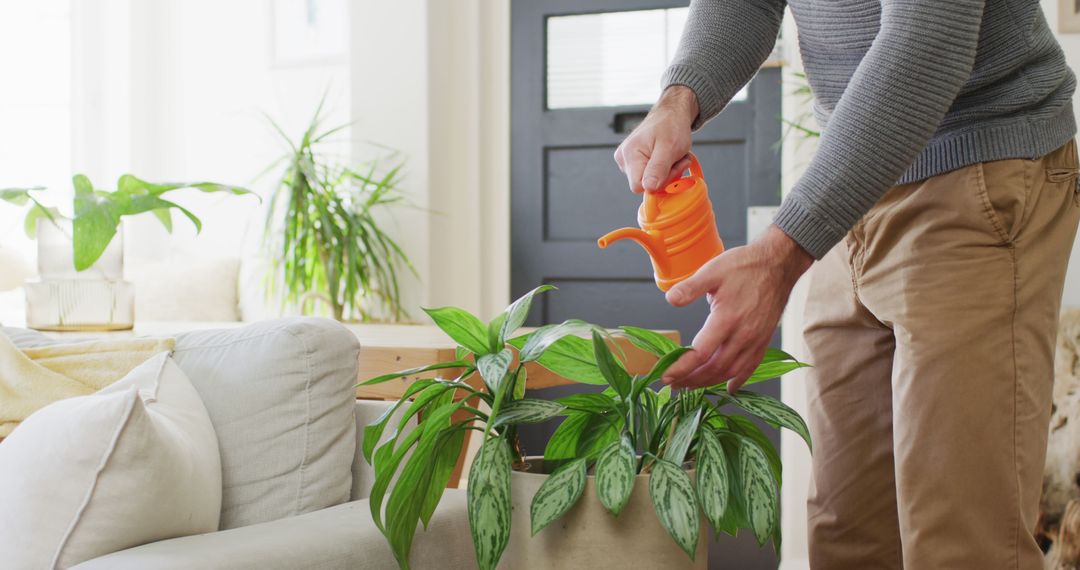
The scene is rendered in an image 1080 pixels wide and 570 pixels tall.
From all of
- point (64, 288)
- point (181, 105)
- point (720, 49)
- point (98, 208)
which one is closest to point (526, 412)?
point (720, 49)

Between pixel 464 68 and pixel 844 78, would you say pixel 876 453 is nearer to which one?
pixel 844 78

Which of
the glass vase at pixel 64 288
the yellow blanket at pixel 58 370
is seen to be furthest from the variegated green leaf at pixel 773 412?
the glass vase at pixel 64 288

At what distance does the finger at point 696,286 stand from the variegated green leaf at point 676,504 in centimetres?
15

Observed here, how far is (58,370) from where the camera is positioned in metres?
1.63

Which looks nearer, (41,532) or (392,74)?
(41,532)

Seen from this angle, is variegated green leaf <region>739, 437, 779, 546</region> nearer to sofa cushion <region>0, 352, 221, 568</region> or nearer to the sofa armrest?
the sofa armrest

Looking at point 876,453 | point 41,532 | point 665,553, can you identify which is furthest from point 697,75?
point 41,532

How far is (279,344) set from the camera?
1539 millimetres

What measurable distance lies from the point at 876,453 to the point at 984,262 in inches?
11.6

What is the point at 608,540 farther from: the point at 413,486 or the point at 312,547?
the point at 312,547

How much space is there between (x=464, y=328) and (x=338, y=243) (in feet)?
9.29

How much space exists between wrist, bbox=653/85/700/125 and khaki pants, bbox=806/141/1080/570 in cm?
24

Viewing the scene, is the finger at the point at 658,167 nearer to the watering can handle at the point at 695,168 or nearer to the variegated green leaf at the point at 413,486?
the watering can handle at the point at 695,168

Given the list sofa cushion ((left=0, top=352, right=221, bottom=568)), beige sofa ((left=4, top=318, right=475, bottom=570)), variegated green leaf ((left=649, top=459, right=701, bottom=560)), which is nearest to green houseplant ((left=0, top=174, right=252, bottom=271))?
beige sofa ((left=4, top=318, right=475, bottom=570))
